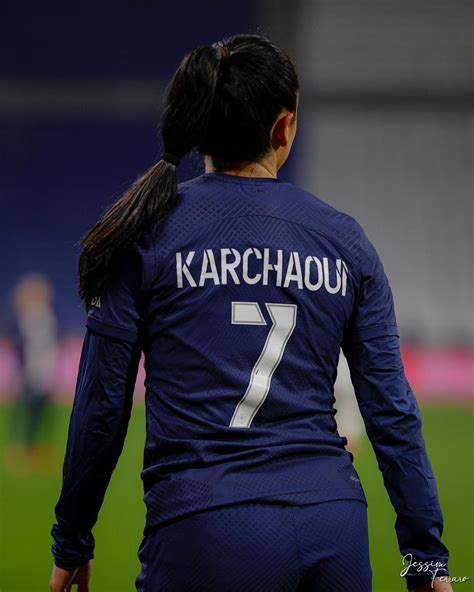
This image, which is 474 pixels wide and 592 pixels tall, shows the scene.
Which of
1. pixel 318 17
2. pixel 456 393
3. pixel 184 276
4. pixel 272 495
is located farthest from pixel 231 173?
pixel 318 17

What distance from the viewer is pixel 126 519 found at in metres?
7.34

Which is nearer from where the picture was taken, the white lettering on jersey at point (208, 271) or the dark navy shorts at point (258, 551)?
the dark navy shorts at point (258, 551)

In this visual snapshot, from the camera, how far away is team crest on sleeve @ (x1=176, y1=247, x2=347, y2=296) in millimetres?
1876

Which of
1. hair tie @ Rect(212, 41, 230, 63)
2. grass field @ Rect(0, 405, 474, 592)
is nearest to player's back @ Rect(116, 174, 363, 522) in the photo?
hair tie @ Rect(212, 41, 230, 63)

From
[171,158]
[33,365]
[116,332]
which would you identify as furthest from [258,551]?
[33,365]

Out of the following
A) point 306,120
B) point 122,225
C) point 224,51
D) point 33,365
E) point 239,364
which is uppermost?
point 306,120

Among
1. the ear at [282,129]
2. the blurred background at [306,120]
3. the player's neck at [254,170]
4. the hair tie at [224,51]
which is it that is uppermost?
the blurred background at [306,120]

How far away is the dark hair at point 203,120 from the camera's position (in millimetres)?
1894

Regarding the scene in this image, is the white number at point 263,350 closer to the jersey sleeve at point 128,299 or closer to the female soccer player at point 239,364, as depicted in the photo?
the female soccer player at point 239,364

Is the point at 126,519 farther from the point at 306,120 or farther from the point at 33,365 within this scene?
the point at 306,120

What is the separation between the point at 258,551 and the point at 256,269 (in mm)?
489

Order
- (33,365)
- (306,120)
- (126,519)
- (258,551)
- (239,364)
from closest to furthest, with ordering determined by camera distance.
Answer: (258,551) → (239,364) → (126,519) → (33,365) → (306,120)

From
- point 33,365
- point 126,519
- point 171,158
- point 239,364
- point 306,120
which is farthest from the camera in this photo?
point 306,120

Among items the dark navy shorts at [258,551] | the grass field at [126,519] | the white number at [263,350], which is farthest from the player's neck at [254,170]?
the grass field at [126,519]
